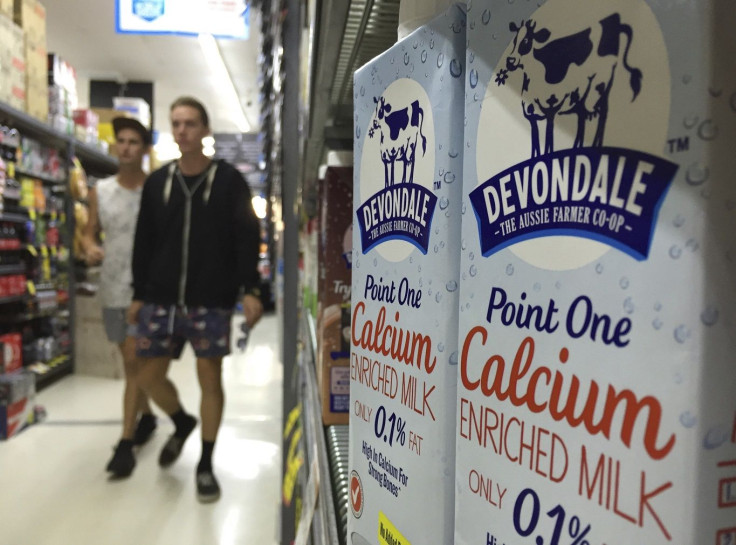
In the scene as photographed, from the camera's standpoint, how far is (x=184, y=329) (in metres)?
2.21

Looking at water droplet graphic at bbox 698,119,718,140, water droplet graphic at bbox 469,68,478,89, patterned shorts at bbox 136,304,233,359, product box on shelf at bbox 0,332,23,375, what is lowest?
product box on shelf at bbox 0,332,23,375

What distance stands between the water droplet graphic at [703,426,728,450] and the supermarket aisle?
2.08 m

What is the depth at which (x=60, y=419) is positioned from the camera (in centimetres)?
327

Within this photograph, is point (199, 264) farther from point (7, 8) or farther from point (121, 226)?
point (7, 8)

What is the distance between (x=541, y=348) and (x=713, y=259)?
10cm

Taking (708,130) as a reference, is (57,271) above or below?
below

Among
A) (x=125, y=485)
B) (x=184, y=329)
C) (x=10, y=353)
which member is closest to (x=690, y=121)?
(x=184, y=329)

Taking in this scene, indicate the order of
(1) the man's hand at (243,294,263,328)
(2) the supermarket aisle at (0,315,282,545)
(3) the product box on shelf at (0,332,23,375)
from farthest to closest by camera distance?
1. (3) the product box on shelf at (0,332,23,375)
2. (1) the man's hand at (243,294,263,328)
3. (2) the supermarket aisle at (0,315,282,545)

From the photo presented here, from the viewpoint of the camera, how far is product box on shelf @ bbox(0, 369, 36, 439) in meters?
2.87

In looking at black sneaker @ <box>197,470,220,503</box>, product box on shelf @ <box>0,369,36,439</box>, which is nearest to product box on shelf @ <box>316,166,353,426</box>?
black sneaker @ <box>197,470,220,503</box>

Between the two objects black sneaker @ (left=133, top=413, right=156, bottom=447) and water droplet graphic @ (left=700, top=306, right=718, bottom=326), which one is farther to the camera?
black sneaker @ (left=133, top=413, right=156, bottom=447)

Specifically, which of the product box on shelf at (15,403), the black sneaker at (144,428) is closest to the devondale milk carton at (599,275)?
the black sneaker at (144,428)

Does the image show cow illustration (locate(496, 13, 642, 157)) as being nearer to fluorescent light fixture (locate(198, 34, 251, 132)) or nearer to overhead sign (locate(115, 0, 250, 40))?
overhead sign (locate(115, 0, 250, 40))

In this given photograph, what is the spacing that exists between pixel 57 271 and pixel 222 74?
4835 millimetres
